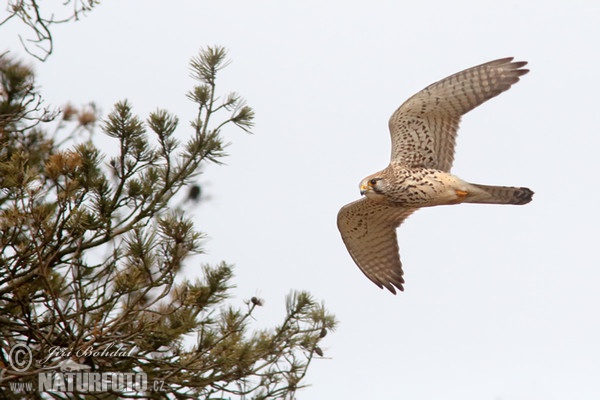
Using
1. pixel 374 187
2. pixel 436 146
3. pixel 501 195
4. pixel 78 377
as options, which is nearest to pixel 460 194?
pixel 501 195

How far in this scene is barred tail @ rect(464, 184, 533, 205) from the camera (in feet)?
24.7

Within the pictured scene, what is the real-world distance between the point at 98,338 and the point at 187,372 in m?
0.62

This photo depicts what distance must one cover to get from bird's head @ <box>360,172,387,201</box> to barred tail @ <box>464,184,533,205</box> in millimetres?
649

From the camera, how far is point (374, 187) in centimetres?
764

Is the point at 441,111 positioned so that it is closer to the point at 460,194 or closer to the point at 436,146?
Result: the point at 436,146

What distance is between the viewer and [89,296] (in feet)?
17.5

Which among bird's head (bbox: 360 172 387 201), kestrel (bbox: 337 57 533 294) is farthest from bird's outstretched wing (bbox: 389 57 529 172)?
bird's head (bbox: 360 172 387 201)

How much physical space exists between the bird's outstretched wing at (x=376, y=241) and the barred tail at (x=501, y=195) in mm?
945

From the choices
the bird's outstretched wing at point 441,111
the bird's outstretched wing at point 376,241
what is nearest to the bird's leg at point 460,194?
the bird's outstretched wing at point 441,111

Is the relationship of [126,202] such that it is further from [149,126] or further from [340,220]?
[340,220]

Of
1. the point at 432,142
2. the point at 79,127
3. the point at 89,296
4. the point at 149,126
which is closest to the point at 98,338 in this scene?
the point at 89,296

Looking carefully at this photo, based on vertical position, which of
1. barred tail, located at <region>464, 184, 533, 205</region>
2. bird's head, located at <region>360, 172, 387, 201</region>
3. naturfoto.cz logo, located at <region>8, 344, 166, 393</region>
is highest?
bird's head, located at <region>360, 172, 387, 201</region>

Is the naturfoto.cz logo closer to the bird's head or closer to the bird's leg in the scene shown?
the bird's head

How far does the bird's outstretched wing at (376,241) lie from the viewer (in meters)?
8.51
